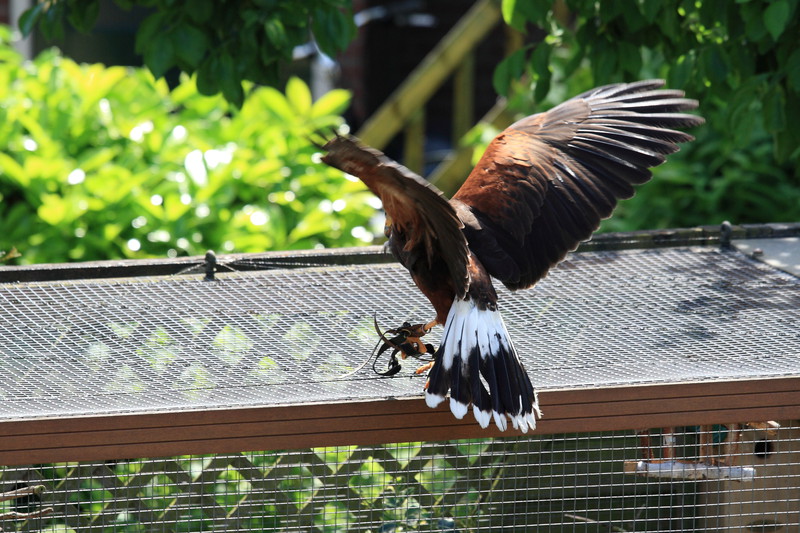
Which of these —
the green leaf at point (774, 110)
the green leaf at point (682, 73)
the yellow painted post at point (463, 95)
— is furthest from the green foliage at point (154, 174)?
the yellow painted post at point (463, 95)

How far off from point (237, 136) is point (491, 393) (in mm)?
2710

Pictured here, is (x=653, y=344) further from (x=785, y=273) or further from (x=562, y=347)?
(x=785, y=273)

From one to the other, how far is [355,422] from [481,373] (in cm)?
32

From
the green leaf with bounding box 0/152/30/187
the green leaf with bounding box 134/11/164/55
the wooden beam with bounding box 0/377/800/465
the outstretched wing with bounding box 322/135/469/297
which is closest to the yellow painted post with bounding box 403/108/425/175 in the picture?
the green leaf with bounding box 0/152/30/187

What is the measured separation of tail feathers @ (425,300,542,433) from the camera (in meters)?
1.99

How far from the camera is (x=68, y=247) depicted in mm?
3752

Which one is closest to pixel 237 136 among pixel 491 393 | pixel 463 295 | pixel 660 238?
pixel 660 238

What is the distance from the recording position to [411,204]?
217 cm

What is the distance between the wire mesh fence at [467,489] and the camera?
7.45 ft

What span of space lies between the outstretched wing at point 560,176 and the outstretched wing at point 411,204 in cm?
22

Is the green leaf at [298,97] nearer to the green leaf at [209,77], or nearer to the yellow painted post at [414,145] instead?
the green leaf at [209,77]

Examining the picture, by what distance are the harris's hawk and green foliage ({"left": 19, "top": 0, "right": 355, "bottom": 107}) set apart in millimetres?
686

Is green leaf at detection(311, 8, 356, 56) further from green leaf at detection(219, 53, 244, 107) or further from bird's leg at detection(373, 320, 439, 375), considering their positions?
bird's leg at detection(373, 320, 439, 375)

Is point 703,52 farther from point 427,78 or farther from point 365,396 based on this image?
point 427,78
